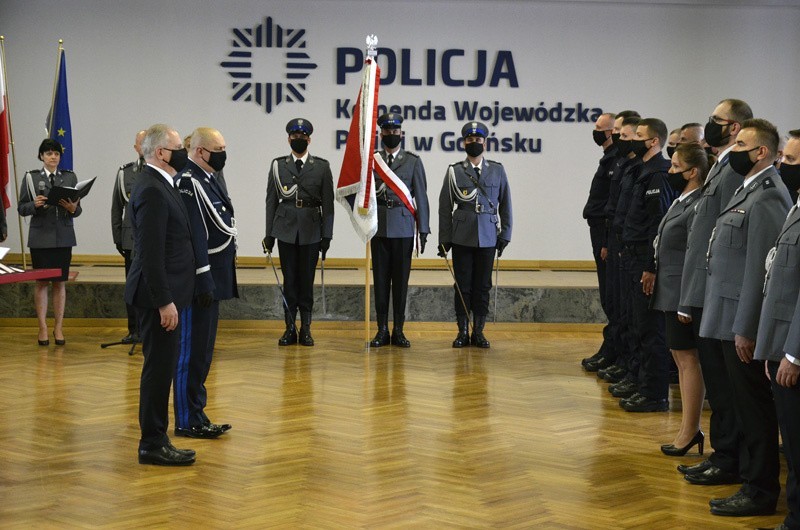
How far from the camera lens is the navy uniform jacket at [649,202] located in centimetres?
602

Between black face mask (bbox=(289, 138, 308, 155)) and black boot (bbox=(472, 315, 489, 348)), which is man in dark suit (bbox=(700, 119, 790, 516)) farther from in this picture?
black face mask (bbox=(289, 138, 308, 155))

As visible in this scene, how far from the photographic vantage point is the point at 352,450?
5.16 m

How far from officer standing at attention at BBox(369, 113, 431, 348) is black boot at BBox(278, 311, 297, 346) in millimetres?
643

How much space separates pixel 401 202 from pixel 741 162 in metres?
4.35

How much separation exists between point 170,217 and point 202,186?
512mm

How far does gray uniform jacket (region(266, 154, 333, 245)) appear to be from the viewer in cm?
827

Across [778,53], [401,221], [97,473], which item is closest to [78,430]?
[97,473]

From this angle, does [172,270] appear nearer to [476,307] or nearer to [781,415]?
[781,415]

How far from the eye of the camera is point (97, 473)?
4.70m

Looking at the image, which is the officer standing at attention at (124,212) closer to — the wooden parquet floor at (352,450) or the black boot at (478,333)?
the wooden parquet floor at (352,450)

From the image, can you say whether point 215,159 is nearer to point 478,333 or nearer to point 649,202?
point 649,202

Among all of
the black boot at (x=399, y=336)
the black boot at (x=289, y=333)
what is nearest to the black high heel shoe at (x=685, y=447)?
the black boot at (x=399, y=336)

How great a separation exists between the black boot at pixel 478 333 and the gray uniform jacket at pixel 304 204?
1.39 m

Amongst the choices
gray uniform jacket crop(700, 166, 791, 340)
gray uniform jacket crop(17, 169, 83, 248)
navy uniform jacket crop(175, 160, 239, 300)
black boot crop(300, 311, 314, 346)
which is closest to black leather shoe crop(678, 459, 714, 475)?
gray uniform jacket crop(700, 166, 791, 340)
